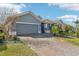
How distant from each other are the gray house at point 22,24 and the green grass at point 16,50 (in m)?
0.20

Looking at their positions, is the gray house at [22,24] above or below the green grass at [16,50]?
above

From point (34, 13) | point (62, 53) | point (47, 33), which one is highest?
point (34, 13)

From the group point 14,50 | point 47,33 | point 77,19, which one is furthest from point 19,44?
point 77,19

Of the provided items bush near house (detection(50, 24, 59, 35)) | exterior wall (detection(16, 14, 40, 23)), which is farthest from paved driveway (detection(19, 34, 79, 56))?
exterior wall (detection(16, 14, 40, 23))

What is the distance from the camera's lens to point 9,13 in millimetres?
4336

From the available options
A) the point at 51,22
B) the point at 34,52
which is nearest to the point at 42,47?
the point at 34,52

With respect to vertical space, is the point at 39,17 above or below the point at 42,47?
above

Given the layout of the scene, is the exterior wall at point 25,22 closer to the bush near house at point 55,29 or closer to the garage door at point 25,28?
the garage door at point 25,28

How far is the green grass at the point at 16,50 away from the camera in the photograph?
4.23 m

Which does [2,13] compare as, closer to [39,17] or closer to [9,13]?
[9,13]

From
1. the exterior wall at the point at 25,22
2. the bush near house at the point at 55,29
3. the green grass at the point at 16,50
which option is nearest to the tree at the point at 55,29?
the bush near house at the point at 55,29

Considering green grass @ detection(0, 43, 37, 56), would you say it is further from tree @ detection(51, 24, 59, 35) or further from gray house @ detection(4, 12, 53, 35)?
tree @ detection(51, 24, 59, 35)

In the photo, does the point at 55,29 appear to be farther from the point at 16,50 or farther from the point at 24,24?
the point at 16,50

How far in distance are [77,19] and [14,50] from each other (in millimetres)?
1075
